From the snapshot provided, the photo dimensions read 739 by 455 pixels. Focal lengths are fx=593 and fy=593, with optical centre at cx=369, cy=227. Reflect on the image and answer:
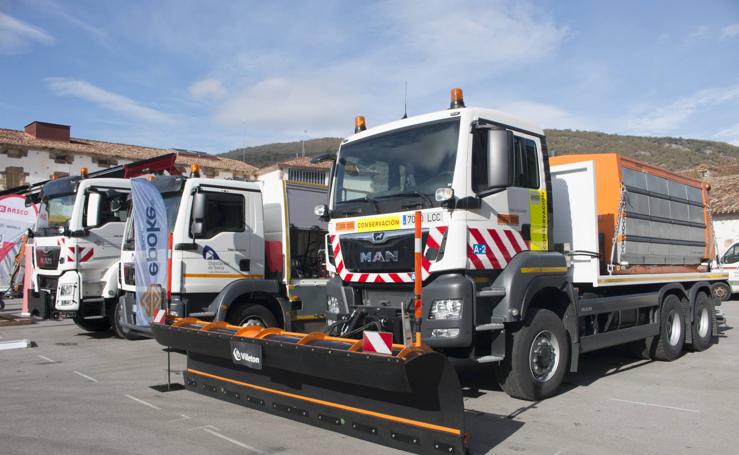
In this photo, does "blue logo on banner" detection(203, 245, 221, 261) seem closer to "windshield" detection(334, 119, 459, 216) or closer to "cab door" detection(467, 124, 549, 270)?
"windshield" detection(334, 119, 459, 216)

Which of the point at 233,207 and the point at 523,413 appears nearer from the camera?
the point at 523,413

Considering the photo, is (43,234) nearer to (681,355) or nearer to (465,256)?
(465,256)

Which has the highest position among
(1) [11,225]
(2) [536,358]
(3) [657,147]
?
(3) [657,147]

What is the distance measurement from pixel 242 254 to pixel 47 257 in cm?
523

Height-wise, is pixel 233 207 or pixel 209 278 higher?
pixel 233 207

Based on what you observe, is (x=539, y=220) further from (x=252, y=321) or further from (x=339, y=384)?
(x=252, y=321)

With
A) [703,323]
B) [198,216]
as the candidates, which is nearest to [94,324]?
[198,216]

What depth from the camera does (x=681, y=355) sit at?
9641 mm

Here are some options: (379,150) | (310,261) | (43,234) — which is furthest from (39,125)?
(379,150)

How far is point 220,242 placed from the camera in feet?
27.6

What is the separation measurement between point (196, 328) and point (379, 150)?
106 inches

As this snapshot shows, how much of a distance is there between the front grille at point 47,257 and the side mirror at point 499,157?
9.08m

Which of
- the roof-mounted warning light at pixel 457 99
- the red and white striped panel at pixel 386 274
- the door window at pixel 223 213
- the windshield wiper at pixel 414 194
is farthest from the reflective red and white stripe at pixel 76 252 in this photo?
the roof-mounted warning light at pixel 457 99

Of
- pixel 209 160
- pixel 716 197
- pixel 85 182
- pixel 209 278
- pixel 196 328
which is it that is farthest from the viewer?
pixel 209 160
